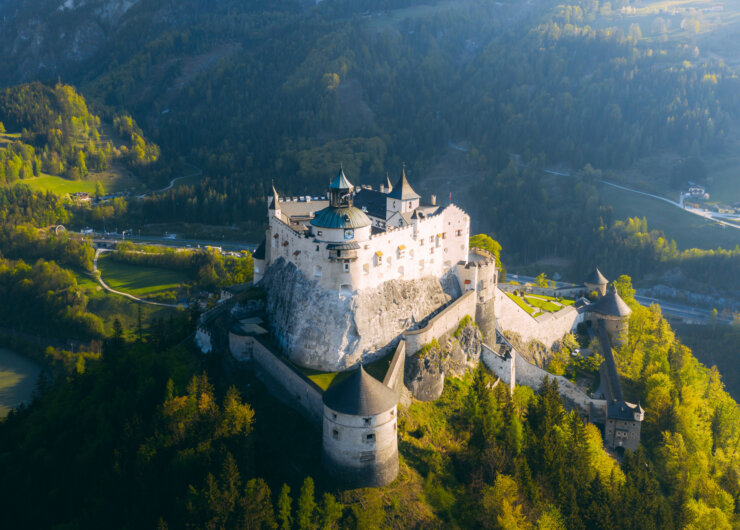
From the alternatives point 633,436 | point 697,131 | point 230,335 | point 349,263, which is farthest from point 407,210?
point 697,131

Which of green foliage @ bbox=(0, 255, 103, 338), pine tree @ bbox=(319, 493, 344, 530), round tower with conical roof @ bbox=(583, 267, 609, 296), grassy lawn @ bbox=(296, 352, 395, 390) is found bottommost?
green foliage @ bbox=(0, 255, 103, 338)

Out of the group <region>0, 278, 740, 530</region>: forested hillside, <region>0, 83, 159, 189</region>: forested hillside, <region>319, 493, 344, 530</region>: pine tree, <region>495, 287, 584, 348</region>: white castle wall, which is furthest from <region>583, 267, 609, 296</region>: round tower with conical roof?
<region>0, 83, 159, 189</region>: forested hillside

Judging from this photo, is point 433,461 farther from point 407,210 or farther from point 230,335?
point 407,210

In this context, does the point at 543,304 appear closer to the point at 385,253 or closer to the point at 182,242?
the point at 385,253

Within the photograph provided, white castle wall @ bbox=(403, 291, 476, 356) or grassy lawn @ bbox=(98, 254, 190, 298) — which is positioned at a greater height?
white castle wall @ bbox=(403, 291, 476, 356)

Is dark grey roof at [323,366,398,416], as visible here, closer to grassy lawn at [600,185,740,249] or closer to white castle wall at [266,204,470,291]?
white castle wall at [266,204,470,291]

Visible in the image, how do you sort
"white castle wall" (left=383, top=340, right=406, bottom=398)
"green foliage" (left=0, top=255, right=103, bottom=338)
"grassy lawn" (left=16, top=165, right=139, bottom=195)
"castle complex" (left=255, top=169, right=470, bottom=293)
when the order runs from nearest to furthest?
"white castle wall" (left=383, top=340, right=406, bottom=398) → "castle complex" (left=255, top=169, right=470, bottom=293) → "green foliage" (left=0, top=255, right=103, bottom=338) → "grassy lawn" (left=16, top=165, right=139, bottom=195)
